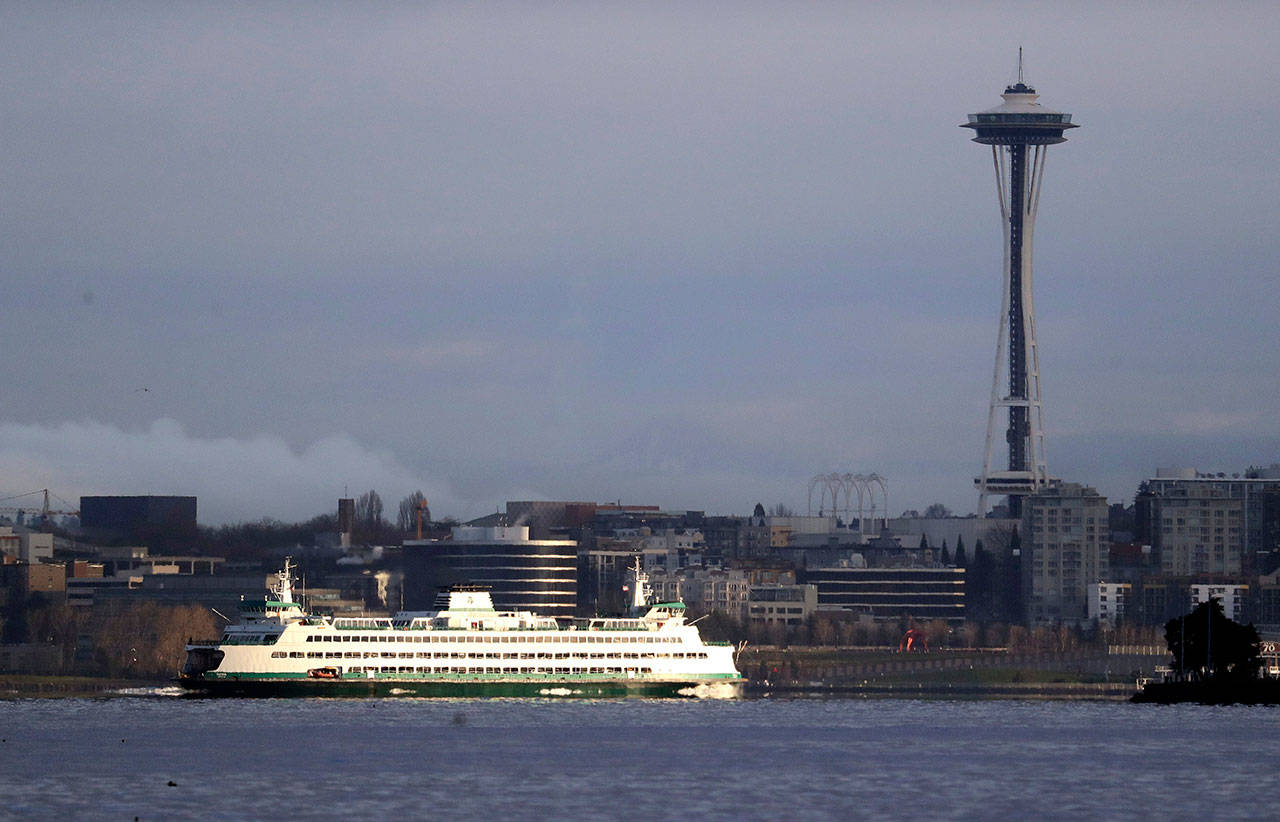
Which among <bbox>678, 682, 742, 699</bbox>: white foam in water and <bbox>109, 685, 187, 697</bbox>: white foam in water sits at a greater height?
<bbox>678, 682, 742, 699</bbox>: white foam in water

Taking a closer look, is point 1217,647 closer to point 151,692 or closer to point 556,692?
point 556,692

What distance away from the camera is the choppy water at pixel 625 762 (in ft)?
313

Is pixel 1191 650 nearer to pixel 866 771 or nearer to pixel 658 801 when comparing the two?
pixel 866 771

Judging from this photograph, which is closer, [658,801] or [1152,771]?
[658,801]

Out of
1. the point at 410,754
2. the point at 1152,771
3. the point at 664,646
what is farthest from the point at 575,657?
the point at 1152,771

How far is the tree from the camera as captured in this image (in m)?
175

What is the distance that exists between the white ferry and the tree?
29786 millimetres

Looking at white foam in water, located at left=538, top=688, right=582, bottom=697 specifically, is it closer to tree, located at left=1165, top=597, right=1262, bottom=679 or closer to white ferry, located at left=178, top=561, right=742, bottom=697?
white ferry, located at left=178, top=561, right=742, bottom=697

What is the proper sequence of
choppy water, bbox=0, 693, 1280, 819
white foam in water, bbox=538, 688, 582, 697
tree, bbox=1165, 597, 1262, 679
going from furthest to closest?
1. white foam in water, bbox=538, 688, 582, 697
2. tree, bbox=1165, 597, 1262, 679
3. choppy water, bbox=0, 693, 1280, 819

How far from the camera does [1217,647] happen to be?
17550cm

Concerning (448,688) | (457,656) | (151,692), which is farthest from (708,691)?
(151,692)

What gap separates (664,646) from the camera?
7234 inches

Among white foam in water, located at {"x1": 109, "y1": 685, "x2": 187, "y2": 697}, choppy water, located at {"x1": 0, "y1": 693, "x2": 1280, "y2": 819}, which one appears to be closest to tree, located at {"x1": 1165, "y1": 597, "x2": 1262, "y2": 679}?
choppy water, located at {"x1": 0, "y1": 693, "x2": 1280, "y2": 819}

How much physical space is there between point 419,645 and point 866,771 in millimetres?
73546
